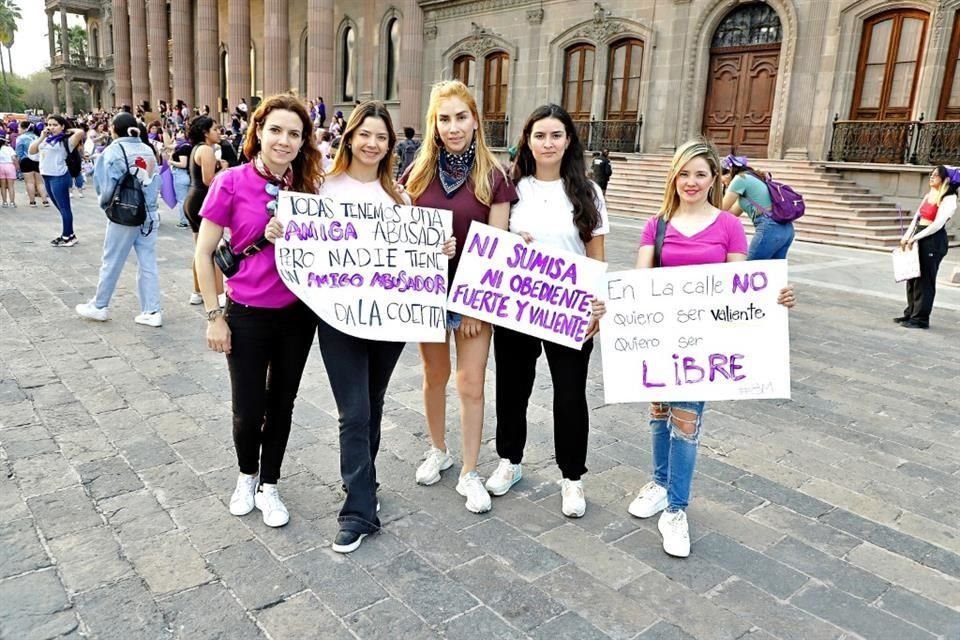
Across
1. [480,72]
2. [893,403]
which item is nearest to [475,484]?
[893,403]

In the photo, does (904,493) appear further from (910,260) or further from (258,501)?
(910,260)

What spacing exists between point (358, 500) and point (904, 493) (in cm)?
303

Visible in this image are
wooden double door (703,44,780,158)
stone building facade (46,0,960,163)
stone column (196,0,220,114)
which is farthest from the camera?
stone column (196,0,220,114)

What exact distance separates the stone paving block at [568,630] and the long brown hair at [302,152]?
2.06m

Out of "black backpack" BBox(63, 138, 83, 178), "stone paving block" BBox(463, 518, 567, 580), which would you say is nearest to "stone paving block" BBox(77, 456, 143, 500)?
"stone paving block" BBox(463, 518, 567, 580)

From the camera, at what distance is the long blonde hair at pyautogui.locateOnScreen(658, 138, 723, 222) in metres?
3.03

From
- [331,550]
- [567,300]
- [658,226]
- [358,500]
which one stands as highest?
[658,226]

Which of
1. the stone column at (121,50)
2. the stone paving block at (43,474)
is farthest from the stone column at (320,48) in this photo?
the stone paving block at (43,474)

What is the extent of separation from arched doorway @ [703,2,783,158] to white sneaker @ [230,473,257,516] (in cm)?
1832

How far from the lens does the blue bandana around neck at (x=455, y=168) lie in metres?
3.16

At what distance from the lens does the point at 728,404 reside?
528cm

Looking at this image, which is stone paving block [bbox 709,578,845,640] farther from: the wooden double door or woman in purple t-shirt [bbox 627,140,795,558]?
the wooden double door

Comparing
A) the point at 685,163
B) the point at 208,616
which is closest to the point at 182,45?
the point at 685,163

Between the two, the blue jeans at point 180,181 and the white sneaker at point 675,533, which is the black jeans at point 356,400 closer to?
the white sneaker at point 675,533
